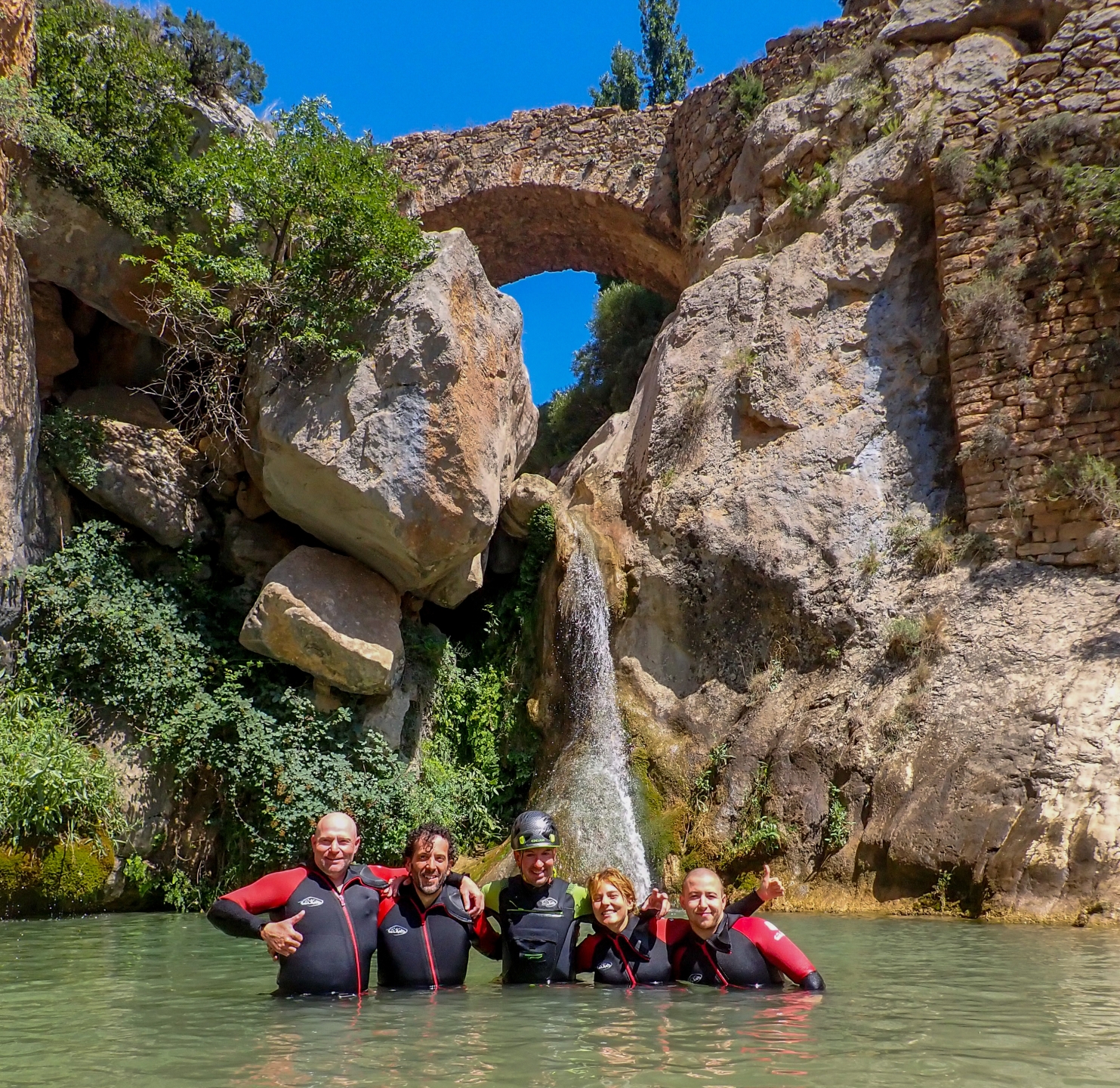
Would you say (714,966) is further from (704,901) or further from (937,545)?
(937,545)

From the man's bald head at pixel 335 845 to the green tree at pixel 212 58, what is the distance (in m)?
9.62

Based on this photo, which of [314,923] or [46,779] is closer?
[314,923]

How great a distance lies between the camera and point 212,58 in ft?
40.9

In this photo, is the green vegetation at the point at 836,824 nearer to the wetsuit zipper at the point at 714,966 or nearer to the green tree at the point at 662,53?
the wetsuit zipper at the point at 714,966

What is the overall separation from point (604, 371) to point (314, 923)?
18.5m

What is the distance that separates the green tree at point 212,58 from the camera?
12273 millimetres

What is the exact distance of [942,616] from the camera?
10141 mm

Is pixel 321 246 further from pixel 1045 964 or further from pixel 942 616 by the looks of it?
pixel 1045 964

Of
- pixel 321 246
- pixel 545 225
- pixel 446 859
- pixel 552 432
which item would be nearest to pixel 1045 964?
pixel 446 859

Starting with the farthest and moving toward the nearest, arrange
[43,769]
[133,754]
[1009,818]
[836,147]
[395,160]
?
1. [395,160]
2. [836,147]
3. [133,754]
4. [43,769]
5. [1009,818]

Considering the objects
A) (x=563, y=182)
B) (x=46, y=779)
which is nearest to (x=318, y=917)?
(x=46, y=779)

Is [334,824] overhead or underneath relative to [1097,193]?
underneath

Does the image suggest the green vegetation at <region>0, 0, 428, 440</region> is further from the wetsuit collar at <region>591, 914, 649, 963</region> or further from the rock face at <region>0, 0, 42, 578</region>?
the wetsuit collar at <region>591, 914, 649, 963</region>

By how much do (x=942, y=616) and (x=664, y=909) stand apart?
5.62 meters
